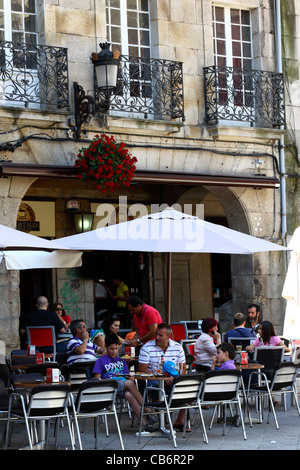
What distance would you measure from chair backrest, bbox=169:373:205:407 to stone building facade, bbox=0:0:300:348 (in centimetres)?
505

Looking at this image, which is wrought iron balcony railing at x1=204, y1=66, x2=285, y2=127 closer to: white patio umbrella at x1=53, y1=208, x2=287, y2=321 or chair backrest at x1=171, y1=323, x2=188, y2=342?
chair backrest at x1=171, y1=323, x2=188, y2=342

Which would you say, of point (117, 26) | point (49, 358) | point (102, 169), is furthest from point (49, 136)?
point (49, 358)

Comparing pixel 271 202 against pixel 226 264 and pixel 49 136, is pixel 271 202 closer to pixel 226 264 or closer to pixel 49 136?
pixel 226 264

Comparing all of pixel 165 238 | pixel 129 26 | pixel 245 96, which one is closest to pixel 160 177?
pixel 245 96

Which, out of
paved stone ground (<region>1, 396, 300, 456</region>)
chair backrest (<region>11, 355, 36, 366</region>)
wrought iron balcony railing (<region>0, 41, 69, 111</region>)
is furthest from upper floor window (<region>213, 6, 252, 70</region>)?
paved stone ground (<region>1, 396, 300, 456</region>)

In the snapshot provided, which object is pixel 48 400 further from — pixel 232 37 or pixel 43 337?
pixel 232 37

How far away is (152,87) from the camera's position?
1580 centimetres

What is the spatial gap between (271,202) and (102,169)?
3.97 meters

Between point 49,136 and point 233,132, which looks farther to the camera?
point 233,132

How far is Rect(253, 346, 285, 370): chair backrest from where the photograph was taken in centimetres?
1201

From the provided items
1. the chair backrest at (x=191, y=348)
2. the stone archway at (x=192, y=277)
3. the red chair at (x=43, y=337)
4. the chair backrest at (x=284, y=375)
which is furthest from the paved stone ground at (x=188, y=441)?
the stone archway at (x=192, y=277)

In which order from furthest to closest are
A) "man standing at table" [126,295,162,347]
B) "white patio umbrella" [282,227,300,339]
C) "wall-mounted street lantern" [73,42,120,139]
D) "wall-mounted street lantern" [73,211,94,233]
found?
1. "wall-mounted street lantern" [73,211,94,233]
2. "wall-mounted street lantern" [73,42,120,139]
3. "white patio umbrella" [282,227,300,339]
4. "man standing at table" [126,295,162,347]

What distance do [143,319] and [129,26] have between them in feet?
19.9

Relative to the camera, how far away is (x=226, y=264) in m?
20.1
